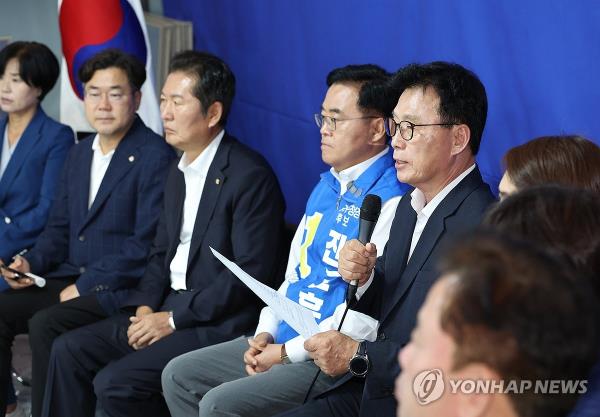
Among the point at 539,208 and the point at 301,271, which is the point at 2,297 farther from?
the point at 539,208

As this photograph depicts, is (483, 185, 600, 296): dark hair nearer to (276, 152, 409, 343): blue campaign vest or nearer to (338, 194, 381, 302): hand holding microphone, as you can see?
(338, 194, 381, 302): hand holding microphone

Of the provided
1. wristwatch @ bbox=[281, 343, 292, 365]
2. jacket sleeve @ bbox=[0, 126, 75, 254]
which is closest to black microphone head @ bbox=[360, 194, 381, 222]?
wristwatch @ bbox=[281, 343, 292, 365]

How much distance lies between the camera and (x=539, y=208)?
1.45 meters

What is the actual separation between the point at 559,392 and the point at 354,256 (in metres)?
1.08

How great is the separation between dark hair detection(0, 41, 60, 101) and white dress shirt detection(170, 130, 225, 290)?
3.56ft

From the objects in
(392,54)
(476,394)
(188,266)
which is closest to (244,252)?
(188,266)

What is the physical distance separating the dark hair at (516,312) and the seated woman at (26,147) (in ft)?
9.42

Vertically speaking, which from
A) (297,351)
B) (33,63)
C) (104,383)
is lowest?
(104,383)

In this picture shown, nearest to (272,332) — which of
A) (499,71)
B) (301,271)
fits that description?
(301,271)

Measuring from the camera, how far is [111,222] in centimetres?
353

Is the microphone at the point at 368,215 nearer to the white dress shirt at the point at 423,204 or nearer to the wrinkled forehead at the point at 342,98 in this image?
the white dress shirt at the point at 423,204

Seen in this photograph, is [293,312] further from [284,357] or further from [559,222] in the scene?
[559,222]

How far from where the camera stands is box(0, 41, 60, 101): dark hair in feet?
13.1
